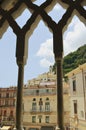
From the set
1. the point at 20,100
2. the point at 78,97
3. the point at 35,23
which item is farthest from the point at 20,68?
the point at 78,97

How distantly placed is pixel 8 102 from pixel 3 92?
152 cm

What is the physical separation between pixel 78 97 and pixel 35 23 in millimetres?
12307

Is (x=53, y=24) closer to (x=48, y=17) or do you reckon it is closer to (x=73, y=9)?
(x=48, y=17)

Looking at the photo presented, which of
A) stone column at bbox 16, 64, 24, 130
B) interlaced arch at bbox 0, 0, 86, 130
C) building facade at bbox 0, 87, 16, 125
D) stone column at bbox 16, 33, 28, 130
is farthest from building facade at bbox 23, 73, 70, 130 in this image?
stone column at bbox 16, 64, 24, 130

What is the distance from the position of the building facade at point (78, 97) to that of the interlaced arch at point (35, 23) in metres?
10.6

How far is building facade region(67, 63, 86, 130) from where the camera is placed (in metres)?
14.6

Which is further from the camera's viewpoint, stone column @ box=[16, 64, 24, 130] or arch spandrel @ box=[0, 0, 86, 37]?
arch spandrel @ box=[0, 0, 86, 37]

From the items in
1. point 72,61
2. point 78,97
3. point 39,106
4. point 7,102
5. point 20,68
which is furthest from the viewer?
point 7,102

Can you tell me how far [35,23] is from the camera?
153 inches

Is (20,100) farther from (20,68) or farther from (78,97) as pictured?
(78,97)

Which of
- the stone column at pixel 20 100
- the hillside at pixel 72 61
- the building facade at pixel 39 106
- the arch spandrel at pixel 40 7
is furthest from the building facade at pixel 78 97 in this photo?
the stone column at pixel 20 100

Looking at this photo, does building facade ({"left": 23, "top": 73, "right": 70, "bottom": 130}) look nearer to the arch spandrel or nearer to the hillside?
the hillside

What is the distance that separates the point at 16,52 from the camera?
145 inches

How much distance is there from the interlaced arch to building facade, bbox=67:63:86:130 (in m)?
10.6
